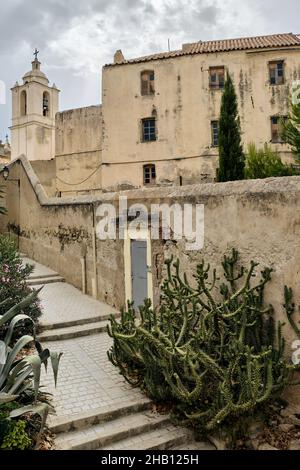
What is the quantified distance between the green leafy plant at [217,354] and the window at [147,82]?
1926 cm

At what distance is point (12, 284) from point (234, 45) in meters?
20.9

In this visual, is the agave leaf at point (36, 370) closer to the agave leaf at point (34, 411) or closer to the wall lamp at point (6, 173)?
the agave leaf at point (34, 411)

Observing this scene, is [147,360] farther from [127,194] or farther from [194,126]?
[194,126]

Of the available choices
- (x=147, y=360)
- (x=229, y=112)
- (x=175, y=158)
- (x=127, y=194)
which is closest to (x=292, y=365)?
(x=147, y=360)

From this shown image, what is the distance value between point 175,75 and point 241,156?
26.6 feet

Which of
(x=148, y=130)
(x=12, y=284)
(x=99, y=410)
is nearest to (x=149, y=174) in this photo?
(x=148, y=130)

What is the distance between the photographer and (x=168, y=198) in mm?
7363

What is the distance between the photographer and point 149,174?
22625mm

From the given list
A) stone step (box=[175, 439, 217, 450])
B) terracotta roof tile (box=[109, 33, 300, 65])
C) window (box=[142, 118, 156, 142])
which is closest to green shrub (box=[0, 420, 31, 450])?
stone step (box=[175, 439, 217, 450])

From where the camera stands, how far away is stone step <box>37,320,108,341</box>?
770cm

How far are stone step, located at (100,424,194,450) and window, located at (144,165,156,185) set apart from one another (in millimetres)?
18587

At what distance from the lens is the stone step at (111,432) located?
14.7ft

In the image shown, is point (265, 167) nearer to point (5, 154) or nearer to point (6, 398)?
point (6, 398)

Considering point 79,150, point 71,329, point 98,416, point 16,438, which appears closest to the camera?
point 16,438
